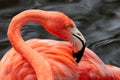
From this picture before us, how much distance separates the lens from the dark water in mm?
6176

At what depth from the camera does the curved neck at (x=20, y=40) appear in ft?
12.9

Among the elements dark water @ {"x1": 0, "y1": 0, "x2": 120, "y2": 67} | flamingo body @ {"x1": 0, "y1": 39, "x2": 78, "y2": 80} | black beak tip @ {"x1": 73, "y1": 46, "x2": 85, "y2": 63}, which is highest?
black beak tip @ {"x1": 73, "y1": 46, "x2": 85, "y2": 63}

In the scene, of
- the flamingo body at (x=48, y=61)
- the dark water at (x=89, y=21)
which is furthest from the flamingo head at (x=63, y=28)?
the dark water at (x=89, y=21)

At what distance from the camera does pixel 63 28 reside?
3.95 metres

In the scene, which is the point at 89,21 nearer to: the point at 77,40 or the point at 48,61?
the point at 48,61

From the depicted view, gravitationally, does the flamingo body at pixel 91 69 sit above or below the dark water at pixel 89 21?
above

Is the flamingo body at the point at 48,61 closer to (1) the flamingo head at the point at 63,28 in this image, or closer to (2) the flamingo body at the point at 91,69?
(2) the flamingo body at the point at 91,69

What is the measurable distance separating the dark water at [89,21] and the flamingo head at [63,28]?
1.95 metres

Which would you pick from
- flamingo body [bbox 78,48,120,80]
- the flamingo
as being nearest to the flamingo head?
the flamingo

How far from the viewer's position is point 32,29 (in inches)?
258

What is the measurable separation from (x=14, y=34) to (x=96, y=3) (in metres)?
3.38

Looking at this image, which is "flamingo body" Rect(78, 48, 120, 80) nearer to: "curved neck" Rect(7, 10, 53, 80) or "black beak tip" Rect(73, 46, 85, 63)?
"black beak tip" Rect(73, 46, 85, 63)

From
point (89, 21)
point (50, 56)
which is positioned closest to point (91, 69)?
point (50, 56)

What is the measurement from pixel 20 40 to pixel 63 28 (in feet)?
1.34
